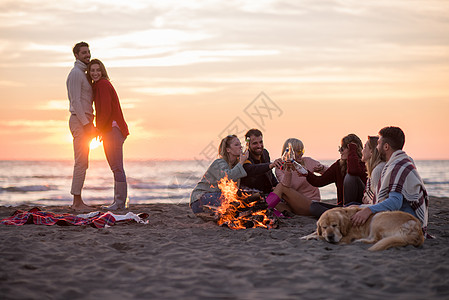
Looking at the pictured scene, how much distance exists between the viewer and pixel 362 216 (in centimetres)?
538

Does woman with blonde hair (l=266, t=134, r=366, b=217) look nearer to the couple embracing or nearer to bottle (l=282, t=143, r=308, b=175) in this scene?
bottle (l=282, t=143, r=308, b=175)

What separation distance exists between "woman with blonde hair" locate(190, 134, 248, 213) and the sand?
1.02 metres

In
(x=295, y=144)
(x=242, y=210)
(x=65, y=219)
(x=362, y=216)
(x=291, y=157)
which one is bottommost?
(x=65, y=219)

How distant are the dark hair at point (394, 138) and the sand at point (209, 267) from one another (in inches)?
44.1

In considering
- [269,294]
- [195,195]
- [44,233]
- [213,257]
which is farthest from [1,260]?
[195,195]

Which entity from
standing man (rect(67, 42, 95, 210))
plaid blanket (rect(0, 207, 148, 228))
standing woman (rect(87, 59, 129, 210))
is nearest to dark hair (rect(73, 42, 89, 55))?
standing man (rect(67, 42, 95, 210))

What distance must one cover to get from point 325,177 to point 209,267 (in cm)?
372

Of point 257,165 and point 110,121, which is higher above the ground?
point 110,121

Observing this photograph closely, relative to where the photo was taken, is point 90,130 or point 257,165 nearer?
point 257,165

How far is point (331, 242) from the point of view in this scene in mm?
5457

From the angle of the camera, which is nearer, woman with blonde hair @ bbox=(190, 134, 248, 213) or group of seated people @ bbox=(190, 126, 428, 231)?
group of seated people @ bbox=(190, 126, 428, 231)

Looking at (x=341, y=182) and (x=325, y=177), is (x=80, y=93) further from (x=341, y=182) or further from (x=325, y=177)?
(x=341, y=182)

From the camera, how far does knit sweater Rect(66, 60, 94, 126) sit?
859cm

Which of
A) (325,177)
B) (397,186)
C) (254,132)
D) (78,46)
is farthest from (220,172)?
(78,46)
